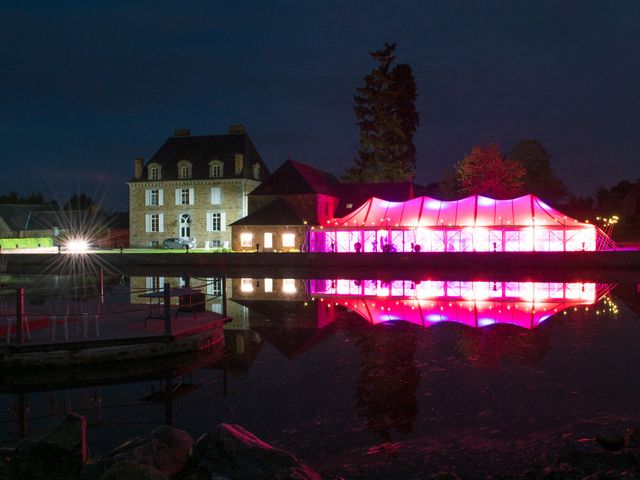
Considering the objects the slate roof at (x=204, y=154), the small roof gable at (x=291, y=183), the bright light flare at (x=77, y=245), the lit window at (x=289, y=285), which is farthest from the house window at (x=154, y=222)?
the lit window at (x=289, y=285)

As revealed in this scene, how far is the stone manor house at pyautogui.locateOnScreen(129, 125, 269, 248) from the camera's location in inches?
1623

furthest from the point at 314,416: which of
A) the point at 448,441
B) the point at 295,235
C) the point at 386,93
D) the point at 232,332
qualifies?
the point at 386,93

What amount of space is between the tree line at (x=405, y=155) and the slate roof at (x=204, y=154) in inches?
347

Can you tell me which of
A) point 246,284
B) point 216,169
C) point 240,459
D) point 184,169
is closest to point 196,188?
point 184,169

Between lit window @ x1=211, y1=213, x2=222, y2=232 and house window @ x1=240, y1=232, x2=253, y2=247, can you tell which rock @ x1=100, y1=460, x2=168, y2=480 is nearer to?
house window @ x1=240, y1=232, x2=253, y2=247

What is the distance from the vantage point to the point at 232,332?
11.0 meters

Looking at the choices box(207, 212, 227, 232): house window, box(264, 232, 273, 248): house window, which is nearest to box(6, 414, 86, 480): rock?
box(264, 232, 273, 248): house window

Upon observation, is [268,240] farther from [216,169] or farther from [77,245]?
[77,245]

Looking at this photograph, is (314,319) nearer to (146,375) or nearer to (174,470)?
(146,375)

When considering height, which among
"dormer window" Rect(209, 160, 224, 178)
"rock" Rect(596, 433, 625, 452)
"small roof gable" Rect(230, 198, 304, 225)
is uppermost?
"dormer window" Rect(209, 160, 224, 178)

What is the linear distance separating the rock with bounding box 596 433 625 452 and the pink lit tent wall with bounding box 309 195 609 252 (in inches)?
913

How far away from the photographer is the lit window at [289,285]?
728 inches

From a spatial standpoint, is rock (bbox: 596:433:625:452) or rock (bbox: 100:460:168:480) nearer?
rock (bbox: 100:460:168:480)

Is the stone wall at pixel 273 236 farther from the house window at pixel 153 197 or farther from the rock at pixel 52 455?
the rock at pixel 52 455
